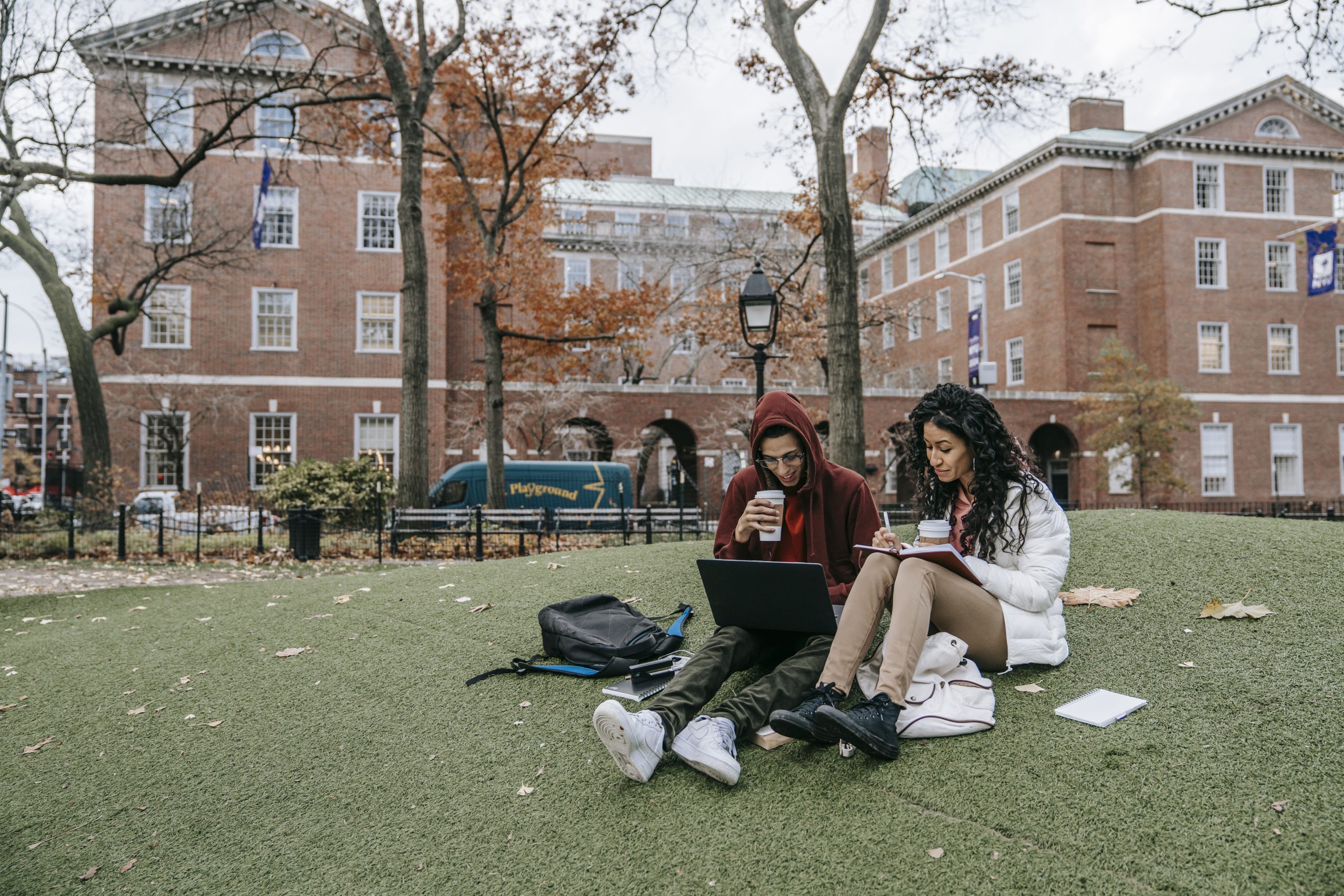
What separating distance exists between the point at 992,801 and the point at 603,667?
2222 millimetres

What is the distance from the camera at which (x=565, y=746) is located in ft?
12.2

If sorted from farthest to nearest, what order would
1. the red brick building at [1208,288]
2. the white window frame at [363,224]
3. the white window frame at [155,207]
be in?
1. the red brick building at [1208,288]
2. the white window frame at [363,224]
3. the white window frame at [155,207]

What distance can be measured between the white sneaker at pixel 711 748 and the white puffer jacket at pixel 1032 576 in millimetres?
1282

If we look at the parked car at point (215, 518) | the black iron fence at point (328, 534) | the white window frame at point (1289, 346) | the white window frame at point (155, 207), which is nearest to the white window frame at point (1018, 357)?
the white window frame at point (1289, 346)

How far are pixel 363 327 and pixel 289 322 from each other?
250 centimetres

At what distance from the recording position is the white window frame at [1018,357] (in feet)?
117

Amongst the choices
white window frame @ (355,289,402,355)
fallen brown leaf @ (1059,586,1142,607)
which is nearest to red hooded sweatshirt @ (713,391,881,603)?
fallen brown leaf @ (1059,586,1142,607)

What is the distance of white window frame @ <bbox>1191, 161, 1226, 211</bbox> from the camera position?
3312cm

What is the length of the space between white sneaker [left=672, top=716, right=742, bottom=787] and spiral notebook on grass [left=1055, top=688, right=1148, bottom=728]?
1414mm

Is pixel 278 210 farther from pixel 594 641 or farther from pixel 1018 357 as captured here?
pixel 1018 357

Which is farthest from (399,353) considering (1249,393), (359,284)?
(1249,393)

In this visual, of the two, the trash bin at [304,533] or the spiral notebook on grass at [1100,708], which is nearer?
the spiral notebook on grass at [1100,708]

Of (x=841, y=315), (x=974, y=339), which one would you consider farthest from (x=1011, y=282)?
(x=841, y=315)

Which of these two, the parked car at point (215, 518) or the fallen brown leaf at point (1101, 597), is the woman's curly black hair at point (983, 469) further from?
the parked car at point (215, 518)
